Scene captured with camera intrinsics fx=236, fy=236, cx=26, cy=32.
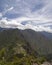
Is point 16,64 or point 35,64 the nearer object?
point 16,64

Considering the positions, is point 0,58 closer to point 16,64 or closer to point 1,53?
point 1,53

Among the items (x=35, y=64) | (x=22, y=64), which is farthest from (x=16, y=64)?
(x=35, y=64)

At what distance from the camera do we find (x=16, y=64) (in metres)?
92.8

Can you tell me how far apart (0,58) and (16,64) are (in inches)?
758

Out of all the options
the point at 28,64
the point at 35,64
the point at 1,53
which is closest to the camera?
the point at 28,64

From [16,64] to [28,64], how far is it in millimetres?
8823

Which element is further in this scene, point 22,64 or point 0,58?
point 0,58

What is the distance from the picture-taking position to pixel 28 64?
85312mm

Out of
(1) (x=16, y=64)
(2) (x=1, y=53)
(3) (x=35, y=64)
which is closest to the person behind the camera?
(1) (x=16, y=64)

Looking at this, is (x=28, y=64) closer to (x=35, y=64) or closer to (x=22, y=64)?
(x=22, y=64)

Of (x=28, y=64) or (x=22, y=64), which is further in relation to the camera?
(x=22, y=64)

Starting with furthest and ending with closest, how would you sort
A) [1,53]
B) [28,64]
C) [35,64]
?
[35,64] < [1,53] < [28,64]

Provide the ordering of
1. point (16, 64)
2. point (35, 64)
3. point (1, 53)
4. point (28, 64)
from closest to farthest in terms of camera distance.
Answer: point (28, 64), point (16, 64), point (1, 53), point (35, 64)

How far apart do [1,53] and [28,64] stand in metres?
18.1
